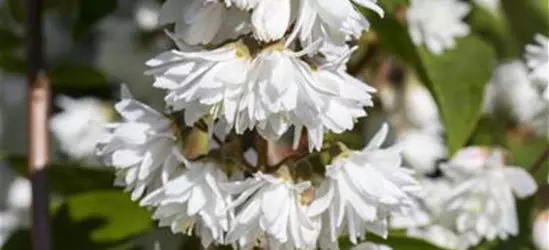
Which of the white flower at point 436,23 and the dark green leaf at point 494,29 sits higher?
the white flower at point 436,23

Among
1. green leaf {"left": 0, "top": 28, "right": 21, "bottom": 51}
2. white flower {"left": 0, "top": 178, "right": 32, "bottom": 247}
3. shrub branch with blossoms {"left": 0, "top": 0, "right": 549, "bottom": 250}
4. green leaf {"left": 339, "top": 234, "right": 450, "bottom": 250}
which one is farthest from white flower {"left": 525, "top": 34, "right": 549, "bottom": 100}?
green leaf {"left": 0, "top": 28, "right": 21, "bottom": 51}

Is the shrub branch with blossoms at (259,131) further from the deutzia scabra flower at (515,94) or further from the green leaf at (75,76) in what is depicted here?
the deutzia scabra flower at (515,94)

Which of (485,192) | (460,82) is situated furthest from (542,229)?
(460,82)

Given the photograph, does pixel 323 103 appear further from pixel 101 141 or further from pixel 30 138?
pixel 30 138

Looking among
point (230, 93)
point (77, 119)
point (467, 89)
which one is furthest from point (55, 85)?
point (230, 93)

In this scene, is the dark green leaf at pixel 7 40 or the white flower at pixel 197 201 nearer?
the white flower at pixel 197 201

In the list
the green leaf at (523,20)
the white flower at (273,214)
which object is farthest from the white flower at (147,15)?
the white flower at (273,214)
